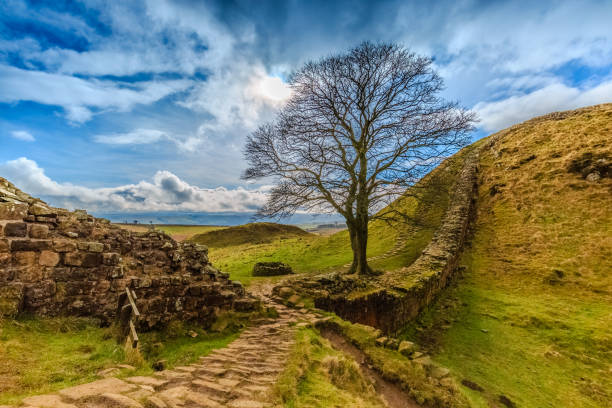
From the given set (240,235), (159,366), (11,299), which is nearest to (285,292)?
(159,366)

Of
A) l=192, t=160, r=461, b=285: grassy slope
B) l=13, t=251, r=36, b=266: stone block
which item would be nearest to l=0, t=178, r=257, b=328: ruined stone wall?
l=13, t=251, r=36, b=266: stone block


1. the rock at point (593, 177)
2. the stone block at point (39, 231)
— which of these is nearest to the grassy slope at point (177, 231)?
the stone block at point (39, 231)

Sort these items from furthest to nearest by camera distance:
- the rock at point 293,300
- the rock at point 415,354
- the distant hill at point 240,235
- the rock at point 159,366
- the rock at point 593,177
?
the distant hill at point 240,235
the rock at point 593,177
the rock at point 293,300
the rock at point 415,354
the rock at point 159,366

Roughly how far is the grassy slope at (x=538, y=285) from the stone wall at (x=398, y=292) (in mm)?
936

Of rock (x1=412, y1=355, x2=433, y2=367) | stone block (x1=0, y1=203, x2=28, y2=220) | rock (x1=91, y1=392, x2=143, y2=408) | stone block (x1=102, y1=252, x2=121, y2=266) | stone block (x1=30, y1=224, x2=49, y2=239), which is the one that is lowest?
rock (x1=412, y1=355, x2=433, y2=367)

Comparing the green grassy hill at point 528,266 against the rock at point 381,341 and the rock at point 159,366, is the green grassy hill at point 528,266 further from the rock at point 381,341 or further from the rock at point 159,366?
the rock at point 159,366

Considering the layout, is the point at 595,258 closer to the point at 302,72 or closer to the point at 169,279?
the point at 302,72

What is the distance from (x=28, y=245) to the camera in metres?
5.96

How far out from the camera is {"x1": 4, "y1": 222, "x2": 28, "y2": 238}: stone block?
5.85 m

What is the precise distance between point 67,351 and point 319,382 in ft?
15.4

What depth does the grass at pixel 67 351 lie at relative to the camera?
3580mm

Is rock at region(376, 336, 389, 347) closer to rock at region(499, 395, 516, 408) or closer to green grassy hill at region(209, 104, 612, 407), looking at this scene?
green grassy hill at region(209, 104, 612, 407)

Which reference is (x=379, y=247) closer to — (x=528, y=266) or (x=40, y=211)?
(x=528, y=266)

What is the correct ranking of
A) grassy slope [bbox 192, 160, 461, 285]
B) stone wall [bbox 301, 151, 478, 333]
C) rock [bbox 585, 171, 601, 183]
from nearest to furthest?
stone wall [bbox 301, 151, 478, 333]
rock [bbox 585, 171, 601, 183]
grassy slope [bbox 192, 160, 461, 285]
